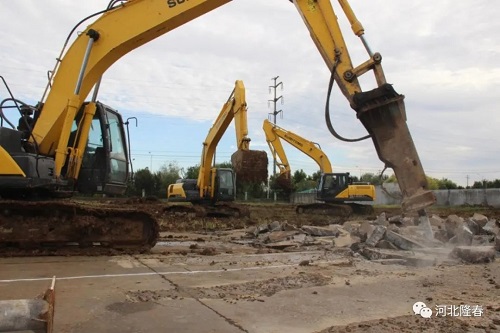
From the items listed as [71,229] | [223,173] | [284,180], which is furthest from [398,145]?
[284,180]

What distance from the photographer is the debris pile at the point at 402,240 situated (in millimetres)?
8383

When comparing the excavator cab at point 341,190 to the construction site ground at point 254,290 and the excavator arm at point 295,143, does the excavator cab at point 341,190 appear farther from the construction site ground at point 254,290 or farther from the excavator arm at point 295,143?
the construction site ground at point 254,290

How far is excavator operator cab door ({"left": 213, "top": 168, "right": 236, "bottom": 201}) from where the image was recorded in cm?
1984

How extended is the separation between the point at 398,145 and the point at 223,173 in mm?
13694

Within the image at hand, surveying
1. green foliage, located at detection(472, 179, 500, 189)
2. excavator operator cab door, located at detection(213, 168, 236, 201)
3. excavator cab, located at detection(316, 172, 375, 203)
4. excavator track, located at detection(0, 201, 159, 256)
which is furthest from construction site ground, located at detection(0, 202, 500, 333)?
green foliage, located at detection(472, 179, 500, 189)

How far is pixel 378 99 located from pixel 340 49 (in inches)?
52.2

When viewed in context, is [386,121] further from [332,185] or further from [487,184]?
[487,184]

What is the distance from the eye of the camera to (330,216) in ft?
78.7

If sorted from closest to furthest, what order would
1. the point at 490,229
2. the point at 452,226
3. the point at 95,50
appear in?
the point at 95,50
the point at 452,226
the point at 490,229

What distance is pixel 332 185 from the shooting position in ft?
82.3

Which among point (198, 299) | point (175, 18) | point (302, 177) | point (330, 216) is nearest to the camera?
point (198, 299)

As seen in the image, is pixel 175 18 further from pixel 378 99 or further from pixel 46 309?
pixel 46 309

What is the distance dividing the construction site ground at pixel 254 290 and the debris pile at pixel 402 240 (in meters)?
0.16

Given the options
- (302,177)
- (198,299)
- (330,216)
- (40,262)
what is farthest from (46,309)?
(302,177)
